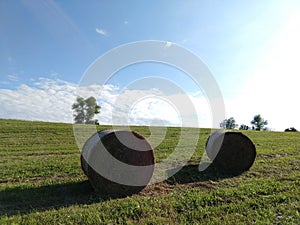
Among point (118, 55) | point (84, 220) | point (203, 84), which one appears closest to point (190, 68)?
point (203, 84)

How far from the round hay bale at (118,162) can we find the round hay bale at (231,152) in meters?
4.01

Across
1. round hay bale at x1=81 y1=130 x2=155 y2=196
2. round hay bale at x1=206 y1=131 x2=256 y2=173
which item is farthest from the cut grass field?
round hay bale at x1=206 y1=131 x2=256 y2=173

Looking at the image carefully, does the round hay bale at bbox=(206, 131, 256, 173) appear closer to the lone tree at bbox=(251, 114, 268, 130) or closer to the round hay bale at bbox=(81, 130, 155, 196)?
the round hay bale at bbox=(81, 130, 155, 196)

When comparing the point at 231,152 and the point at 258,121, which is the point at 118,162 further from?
the point at 258,121

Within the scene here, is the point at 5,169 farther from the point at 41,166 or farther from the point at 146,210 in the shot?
the point at 146,210

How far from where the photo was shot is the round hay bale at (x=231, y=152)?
10336mm

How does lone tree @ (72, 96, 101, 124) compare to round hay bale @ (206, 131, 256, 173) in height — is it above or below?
above

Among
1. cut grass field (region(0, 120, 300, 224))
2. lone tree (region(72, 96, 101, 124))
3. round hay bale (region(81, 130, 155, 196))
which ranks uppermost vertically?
lone tree (region(72, 96, 101, 124))

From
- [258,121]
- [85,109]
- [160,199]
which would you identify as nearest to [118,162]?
[160,199]

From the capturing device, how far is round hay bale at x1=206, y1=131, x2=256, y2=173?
10336 mm

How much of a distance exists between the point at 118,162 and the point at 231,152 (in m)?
5.42

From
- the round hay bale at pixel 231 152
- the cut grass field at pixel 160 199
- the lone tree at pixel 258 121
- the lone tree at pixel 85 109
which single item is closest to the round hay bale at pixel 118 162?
the cut grass field at pixel 160 199

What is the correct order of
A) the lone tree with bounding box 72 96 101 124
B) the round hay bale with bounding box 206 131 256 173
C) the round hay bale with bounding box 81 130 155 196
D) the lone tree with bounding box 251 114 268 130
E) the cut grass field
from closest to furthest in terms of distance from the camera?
the cut grass field, the round hay bale with bounding box 81 130 155 196, the round hay bale with bounding box 206 131 256 173, the lone tree with bounding box 72 96 101 124, the lone tree with bounding box 251 114 268 130

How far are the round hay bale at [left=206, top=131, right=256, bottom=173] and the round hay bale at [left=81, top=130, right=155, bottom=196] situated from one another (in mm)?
4011
